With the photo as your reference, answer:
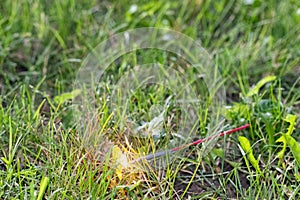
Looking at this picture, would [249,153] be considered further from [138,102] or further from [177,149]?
[138,102]

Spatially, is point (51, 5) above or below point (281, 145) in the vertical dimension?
above

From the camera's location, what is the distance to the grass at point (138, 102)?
1.88 meters

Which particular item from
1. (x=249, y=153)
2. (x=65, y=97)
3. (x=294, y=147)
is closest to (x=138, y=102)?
(x=65, y=97)

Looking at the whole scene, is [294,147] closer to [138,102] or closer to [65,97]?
[138,102]

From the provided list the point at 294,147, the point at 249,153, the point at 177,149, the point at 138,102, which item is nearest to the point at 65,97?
the point at 138,102

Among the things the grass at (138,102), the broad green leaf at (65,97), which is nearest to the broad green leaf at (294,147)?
the grass at (138,102)

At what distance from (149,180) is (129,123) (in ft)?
0.86

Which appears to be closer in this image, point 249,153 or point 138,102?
point 249,153

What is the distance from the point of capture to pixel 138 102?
7.18ft

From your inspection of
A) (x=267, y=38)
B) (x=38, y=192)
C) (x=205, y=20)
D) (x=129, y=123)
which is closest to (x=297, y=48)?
(x=267, y=38)

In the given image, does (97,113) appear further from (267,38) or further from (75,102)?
(267,38)

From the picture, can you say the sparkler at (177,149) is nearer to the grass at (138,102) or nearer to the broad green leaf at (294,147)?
the grass at (138,102)

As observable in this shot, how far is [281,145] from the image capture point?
81.6 inches

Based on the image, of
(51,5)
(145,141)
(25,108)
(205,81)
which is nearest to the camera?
(145,141)
